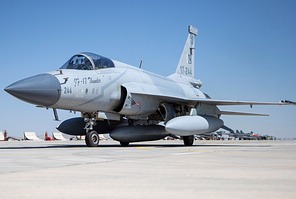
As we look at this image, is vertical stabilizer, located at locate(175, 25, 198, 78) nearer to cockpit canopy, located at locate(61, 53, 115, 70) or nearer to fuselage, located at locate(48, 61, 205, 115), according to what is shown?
fuselage, located at locate(48, 61, 205, 115)

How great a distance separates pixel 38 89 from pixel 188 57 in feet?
40.3

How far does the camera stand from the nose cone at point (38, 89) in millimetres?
12594

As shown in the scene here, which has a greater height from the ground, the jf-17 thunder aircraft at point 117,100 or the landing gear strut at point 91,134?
the jf-17 thunder aircraft at point 117,100

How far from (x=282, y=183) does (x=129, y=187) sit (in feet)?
5.26

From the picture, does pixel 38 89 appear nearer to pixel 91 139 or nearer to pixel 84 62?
pixel 84 62

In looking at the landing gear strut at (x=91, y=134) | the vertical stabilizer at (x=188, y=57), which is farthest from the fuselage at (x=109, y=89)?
the vertical stabilizer at (x=188, y=57)

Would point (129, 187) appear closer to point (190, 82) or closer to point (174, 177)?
point (174, 177)

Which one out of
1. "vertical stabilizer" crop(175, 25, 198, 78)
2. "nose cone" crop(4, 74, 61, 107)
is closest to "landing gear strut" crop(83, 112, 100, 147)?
"nose cone" crop(4, 74, 61, 107)

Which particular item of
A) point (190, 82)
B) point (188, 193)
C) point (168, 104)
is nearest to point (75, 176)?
point (188, 193)

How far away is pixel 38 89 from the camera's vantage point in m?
12.8

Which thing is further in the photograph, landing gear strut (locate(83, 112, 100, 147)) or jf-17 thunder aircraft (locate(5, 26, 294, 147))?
landing gear strut (locate(83, 112, 100, 147))

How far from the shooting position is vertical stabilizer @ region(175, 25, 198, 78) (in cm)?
2297

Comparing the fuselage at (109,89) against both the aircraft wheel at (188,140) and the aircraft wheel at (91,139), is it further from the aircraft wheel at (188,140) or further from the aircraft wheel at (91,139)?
the aircraft wheel at (188,140)

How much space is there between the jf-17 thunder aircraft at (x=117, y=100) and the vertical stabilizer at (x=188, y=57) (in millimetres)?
2317
